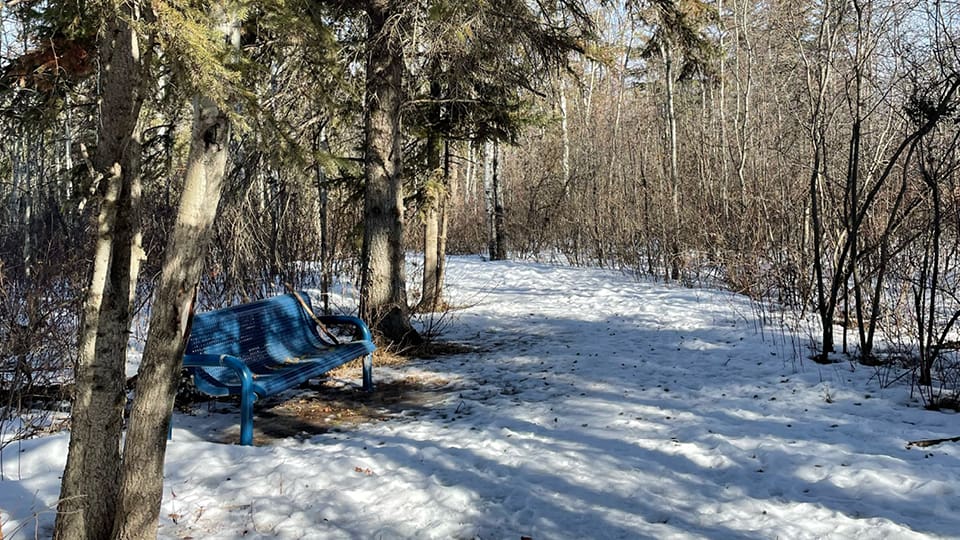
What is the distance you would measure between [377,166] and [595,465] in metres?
4.81

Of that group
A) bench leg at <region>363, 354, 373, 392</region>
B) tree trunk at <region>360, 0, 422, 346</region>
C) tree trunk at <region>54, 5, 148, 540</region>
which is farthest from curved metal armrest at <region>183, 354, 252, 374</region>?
tree trunk at <region>360, 0, 422, 346</region>

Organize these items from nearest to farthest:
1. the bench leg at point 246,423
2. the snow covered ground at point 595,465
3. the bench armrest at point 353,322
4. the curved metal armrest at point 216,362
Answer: the snow covered ground at point 595,465 < the bench leg at point 246,423 < the curved metal armrest at point 216,362 < the bench armrest at point 353,322

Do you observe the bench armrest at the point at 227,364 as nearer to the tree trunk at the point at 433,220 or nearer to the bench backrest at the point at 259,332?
the bench backrest at the point at 259,332

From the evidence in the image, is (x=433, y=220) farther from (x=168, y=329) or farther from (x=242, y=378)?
(x=168, y=329)

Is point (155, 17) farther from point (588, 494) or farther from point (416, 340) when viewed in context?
point (416, 340)

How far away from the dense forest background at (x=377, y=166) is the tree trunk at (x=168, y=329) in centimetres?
1

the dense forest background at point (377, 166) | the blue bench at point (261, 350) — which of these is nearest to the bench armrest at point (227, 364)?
the blue bench at point (261, 350)

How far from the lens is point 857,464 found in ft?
13.1

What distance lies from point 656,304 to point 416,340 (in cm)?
403

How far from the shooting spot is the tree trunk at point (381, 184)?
7973 millimetres

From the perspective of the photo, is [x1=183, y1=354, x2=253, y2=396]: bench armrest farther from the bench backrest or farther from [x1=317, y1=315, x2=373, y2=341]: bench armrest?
[x1=317, y1=315, x2=373, y2=341]: bench armrest

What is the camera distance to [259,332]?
20.6 feet

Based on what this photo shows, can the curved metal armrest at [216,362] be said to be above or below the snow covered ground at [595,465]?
above

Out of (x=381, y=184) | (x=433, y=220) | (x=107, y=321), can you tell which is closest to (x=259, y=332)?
(x=381, y=184)
